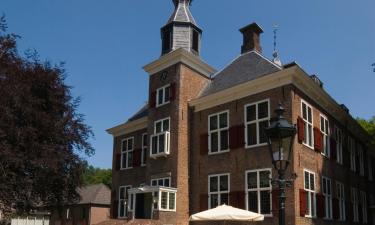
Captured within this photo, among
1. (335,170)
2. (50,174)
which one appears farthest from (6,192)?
(335,170)

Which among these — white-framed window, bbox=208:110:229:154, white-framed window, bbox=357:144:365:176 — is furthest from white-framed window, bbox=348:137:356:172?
white-framed window, bbox=208:110:229:154

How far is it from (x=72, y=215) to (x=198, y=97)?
23.4m

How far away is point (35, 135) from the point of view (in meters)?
13.4

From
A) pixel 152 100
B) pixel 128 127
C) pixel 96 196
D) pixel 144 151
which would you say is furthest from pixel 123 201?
pixel 96 196

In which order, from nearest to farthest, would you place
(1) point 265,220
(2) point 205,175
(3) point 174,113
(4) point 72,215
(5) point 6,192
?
(5) point 6,192 < (1) point 265,220 < (2) point 205,175 < (3) point 174,113 < (4) point 72,215

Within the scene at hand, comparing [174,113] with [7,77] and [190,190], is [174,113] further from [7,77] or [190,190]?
[7,77]

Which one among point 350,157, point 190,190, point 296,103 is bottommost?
point 190,190

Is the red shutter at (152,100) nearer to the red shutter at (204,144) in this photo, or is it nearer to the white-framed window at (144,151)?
the white-framed window at (144,151)

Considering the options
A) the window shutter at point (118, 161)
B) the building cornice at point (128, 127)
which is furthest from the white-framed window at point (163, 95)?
the window shutter at point (118, 161)

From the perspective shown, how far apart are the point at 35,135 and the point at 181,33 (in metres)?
12.9

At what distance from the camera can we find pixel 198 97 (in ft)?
71.9

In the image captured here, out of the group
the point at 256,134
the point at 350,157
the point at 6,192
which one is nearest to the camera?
the point at 6,192

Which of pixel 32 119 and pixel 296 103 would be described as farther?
pixel 296 103

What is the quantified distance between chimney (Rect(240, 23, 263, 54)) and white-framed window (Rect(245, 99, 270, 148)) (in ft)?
17.7
